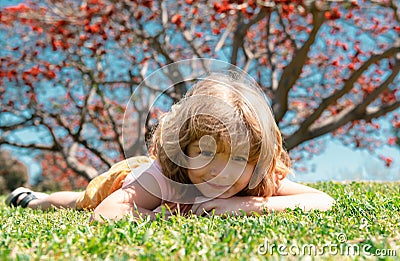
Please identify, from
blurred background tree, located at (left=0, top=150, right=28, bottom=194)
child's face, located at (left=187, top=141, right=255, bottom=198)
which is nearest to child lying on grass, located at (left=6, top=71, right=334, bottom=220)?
child's face, located at (left=187, top=141, right=255, bottom=198)

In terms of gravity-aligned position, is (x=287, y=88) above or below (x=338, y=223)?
below

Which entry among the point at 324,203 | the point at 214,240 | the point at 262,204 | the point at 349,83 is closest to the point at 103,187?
the point at 262,204

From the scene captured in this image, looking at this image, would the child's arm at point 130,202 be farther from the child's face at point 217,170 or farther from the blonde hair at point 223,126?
the child's face at point 217,170

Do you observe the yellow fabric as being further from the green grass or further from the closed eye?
the green grass

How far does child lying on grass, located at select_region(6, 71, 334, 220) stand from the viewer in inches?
82.2

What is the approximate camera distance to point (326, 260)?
1.13m

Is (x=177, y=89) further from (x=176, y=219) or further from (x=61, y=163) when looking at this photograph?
(x=61, y=163)

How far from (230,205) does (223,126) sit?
41 centimetres

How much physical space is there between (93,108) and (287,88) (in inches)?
172

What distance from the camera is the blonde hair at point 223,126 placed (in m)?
2.12

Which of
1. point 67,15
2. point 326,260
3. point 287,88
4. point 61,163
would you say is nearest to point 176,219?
point 326,260

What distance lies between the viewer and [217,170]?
2049mm

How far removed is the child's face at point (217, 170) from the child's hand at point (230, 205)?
48 millimetres

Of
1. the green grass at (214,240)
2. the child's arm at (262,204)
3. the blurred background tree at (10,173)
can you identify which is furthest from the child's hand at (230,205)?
the blurred background tree at (10,173)
